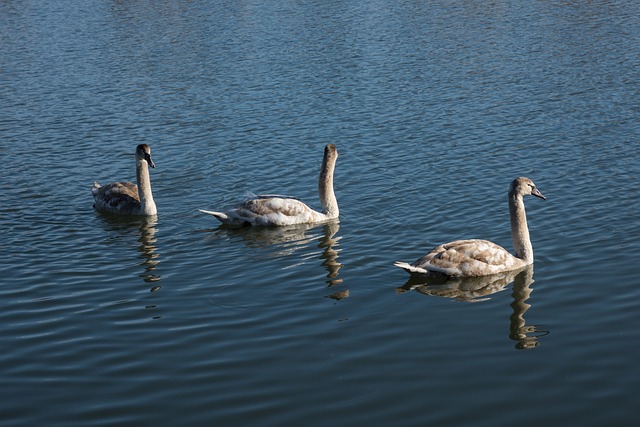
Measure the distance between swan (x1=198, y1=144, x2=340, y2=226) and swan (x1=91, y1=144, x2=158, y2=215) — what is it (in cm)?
205

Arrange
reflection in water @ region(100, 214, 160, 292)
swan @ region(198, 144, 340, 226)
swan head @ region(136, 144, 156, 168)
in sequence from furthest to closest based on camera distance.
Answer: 1. swan head @ region(136, 144, 156, 168)
2. swan @ region(198, 144, 340, 226)
3. reflection in water @ region(100, 214, 160, 292)

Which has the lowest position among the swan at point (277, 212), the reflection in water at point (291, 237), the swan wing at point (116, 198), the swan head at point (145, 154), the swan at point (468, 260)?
the swan at point (468, 260)

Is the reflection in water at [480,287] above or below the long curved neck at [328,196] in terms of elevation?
below

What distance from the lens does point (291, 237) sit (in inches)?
773

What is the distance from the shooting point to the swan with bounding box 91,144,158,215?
21.4 metres

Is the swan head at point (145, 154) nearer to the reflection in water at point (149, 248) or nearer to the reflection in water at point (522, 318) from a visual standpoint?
the reflection in water at point (149, 248)

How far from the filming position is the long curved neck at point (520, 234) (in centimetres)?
1644

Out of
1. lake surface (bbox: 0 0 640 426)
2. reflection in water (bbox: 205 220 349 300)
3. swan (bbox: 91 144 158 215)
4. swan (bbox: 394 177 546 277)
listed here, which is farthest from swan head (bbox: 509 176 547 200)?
swan (bbox: 91 144 158 215)

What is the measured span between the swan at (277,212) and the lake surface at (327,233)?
0.28 metres

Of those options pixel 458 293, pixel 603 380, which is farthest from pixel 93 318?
pixel 603 380

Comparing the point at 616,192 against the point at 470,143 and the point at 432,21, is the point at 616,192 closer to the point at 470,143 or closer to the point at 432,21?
the point at 470,143

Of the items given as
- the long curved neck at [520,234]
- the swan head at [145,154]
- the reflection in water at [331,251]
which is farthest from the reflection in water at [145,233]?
the long curved neck at [520,234]

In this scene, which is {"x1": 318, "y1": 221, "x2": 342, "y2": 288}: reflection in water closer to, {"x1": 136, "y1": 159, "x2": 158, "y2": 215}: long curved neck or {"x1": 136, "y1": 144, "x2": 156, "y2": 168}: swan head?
{"x1": 136, "y1": 159, "x2": 158, "y2": 215}: long curved neck

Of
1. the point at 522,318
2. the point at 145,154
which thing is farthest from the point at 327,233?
the point at 522,318
